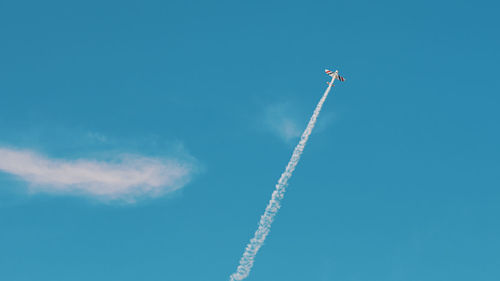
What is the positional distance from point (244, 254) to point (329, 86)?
6407 centimetres

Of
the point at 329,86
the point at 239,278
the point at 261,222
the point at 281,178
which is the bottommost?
the point at 239,278

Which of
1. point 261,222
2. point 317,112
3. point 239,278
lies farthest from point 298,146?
point 239,278

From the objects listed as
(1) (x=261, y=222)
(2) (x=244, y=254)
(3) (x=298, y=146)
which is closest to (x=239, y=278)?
(2) (x=244, y=254)

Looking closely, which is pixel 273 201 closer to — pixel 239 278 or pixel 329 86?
pixel 239 278

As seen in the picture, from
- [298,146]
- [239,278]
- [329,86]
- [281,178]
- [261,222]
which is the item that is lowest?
[239,278]

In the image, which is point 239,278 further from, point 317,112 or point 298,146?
point 317,112

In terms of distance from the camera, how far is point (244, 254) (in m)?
184

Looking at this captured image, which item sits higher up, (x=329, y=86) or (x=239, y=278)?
(x=329, y=86)

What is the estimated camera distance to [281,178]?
186m

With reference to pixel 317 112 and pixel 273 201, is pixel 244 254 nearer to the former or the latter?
pixel 273 201

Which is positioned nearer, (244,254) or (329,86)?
(244,254)

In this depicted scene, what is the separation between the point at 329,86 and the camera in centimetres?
19862

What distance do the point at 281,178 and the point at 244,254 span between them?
26981 millimetres

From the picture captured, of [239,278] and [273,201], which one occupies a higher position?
[273,201]
